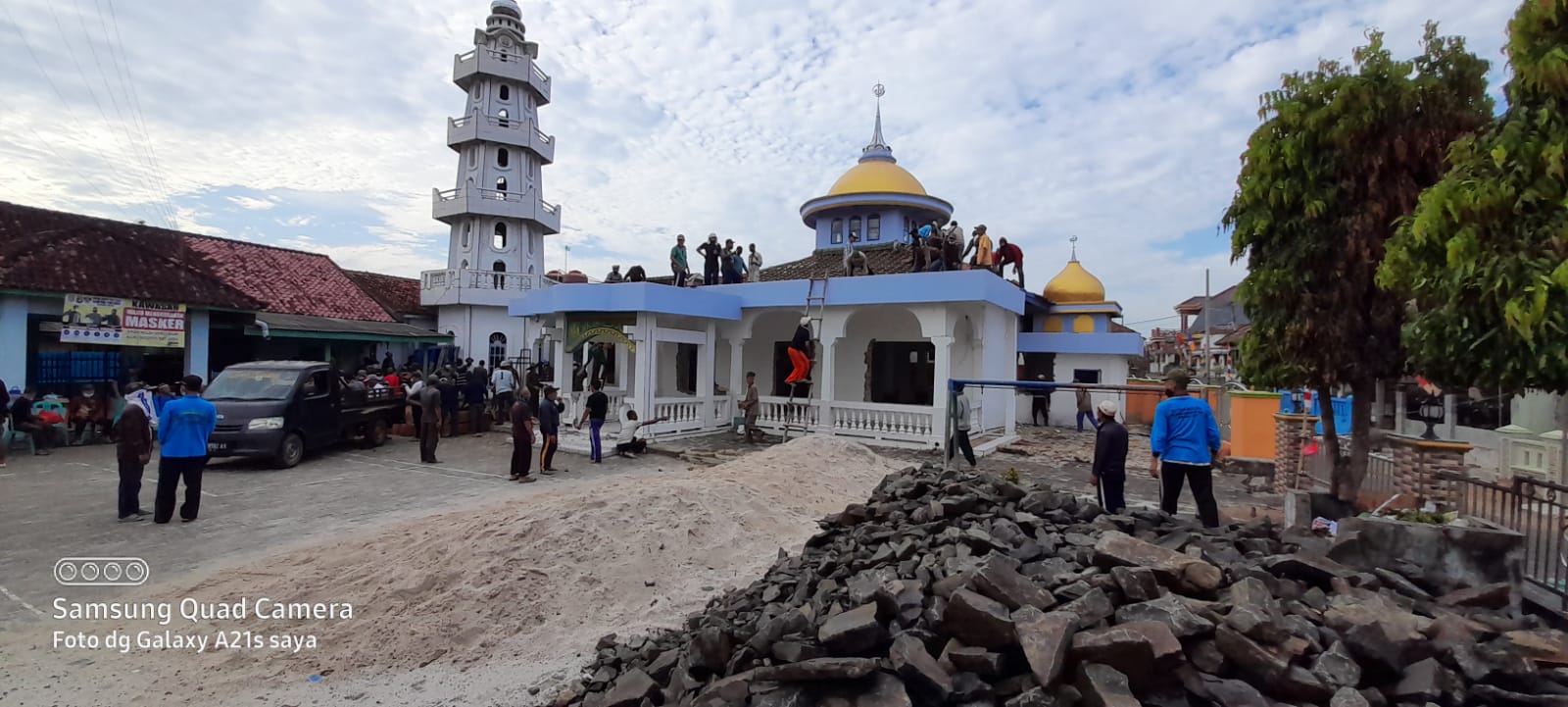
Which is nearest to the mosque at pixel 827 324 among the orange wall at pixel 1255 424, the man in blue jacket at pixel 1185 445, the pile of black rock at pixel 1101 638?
the orange wall at pixel 1255 424

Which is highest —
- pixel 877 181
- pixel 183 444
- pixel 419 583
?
pixel 877 181

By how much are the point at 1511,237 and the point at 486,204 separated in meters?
28.0

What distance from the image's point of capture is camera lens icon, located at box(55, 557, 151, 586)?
19.9 feet

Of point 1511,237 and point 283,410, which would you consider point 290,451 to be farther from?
point 1511,237

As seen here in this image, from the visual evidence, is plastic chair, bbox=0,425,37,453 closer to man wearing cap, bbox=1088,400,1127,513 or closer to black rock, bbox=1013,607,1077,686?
black rock, bbox=1013,607,1077,686

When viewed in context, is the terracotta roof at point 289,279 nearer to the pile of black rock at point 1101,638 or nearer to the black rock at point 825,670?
the pile of black rock at point 1101,638

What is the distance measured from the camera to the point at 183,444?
295 inches

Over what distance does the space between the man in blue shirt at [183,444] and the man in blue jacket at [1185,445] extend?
30.8 feet

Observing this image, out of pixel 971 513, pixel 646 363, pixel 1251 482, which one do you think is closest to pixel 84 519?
pixel 646 363

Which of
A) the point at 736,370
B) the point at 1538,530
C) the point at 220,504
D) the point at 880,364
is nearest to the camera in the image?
the point at 1538,530

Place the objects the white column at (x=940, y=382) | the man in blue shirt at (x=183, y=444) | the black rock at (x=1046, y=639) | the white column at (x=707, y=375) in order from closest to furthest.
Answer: the black rock at (x=1046, y=639)
the man in blue shirt at (x=183, y=444)
the white column at (x=940, y=382)
the white column at (x=707, y=375)

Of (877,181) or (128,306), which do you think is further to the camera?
(877,181)

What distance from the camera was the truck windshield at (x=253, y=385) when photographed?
11547 mm

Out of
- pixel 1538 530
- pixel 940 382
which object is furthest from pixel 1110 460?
pixel 940 382
